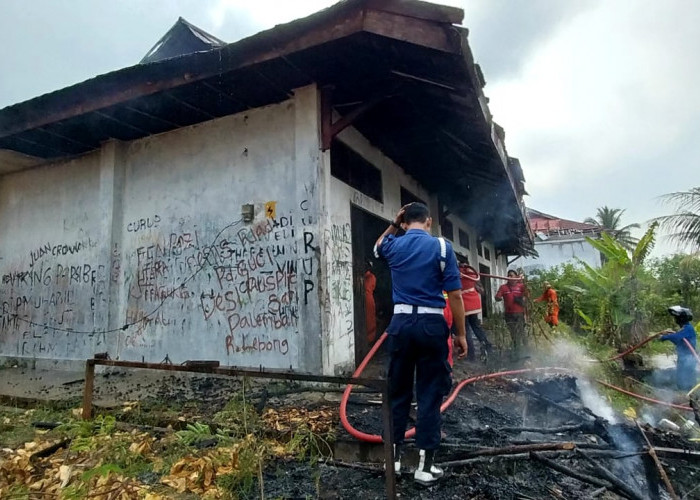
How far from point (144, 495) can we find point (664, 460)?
357cm

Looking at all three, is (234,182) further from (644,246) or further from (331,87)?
(644,246)

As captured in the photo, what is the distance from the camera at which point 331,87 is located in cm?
589

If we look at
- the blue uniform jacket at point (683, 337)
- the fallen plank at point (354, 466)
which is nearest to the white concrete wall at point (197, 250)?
the fallen plank at point (354, 466)

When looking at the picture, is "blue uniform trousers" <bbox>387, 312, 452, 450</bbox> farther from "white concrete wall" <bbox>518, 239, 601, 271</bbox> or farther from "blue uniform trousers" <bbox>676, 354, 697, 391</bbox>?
"white concrete wall" <bbox>518, 239, 601, 271</bbox>

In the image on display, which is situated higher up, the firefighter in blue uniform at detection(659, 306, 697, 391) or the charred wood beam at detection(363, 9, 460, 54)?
the charred wood beam at detection(363, 9, 460, 54)

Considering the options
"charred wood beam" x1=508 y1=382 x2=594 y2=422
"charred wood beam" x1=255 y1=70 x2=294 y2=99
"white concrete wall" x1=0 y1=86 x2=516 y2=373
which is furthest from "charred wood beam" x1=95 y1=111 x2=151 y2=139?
"charred wood beam" x1=508 y1=382 x2=594 y2=422

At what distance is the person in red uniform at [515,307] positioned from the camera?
27.5 feet

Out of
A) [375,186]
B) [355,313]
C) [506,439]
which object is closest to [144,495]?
[506,439]

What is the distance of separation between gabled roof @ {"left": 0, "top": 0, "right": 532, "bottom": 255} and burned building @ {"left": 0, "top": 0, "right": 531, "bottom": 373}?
0.03 m

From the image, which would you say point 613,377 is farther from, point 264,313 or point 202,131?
point 202,131

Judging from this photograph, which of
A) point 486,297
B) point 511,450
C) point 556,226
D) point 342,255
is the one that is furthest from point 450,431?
point 556,226

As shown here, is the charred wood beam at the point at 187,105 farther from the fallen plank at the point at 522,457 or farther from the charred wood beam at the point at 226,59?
the fallen plank at the point at 522,457

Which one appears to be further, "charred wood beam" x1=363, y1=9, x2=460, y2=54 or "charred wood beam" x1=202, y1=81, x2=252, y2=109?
"charred wood beam" x1=202, y1=81, x2=252, y2=109

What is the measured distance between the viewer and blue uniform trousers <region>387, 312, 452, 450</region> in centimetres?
283
